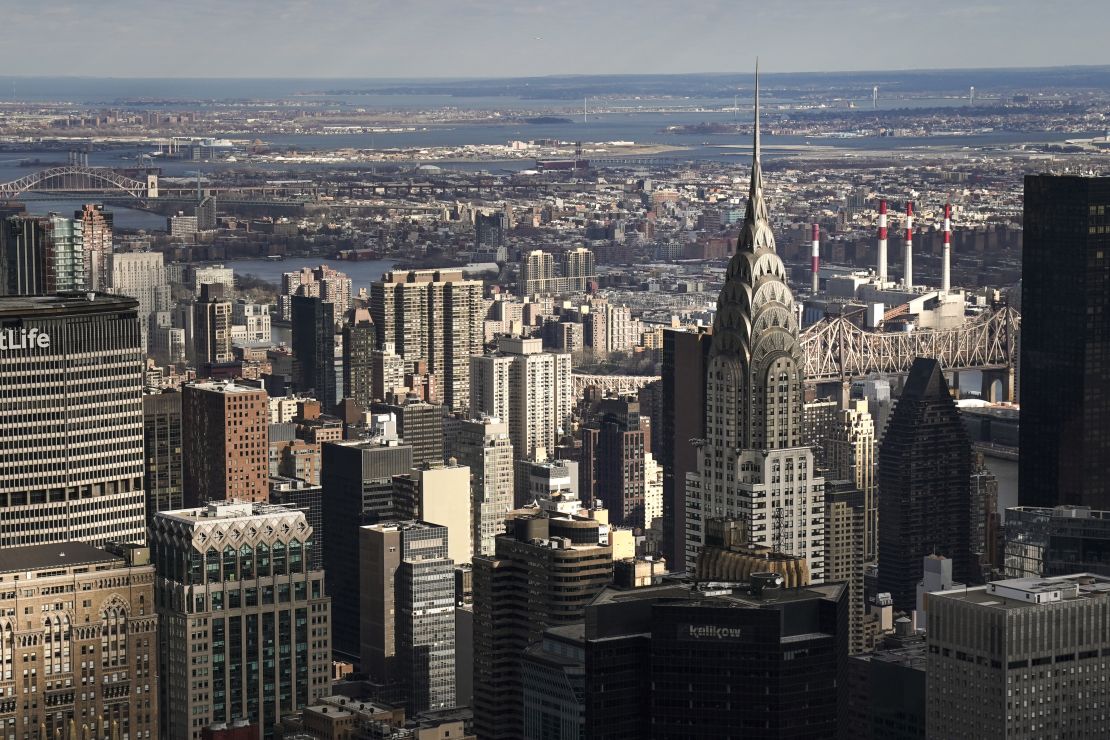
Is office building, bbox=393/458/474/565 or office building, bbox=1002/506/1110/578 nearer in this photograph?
office building, bbox=1002/506/1110/578

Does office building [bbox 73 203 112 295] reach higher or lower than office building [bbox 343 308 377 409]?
higher

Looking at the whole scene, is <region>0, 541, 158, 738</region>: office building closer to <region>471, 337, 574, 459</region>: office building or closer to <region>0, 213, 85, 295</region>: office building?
<region>0, 213, 85, 295</region>: office building

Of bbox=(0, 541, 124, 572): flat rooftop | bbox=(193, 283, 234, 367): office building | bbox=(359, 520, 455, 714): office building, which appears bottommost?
bbox=(359, 520, 455, 714): office building

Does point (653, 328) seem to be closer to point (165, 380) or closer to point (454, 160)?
point (165, 380)

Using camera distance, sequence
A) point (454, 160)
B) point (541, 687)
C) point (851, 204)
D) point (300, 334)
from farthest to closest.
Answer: point (454, 160)
point (851, 204)
point (300, 334)
point (541, 687)

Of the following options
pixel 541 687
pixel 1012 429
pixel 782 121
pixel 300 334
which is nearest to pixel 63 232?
pixel 300 334

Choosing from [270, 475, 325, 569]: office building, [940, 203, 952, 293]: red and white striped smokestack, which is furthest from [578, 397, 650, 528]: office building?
[940, 203, 952, 293]: red and white striped smokestack

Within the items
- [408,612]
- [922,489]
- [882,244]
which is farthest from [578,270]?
[408,612]
